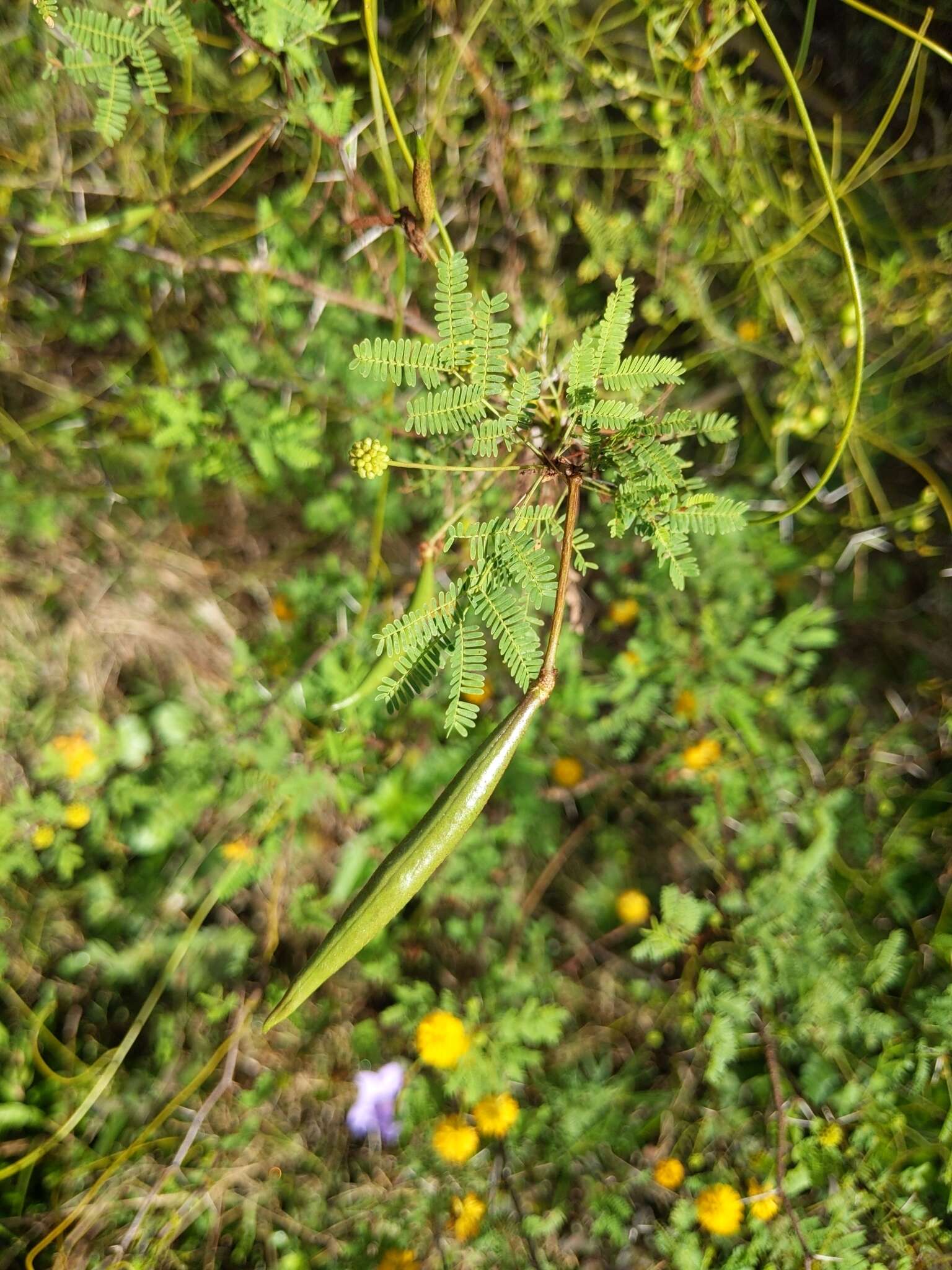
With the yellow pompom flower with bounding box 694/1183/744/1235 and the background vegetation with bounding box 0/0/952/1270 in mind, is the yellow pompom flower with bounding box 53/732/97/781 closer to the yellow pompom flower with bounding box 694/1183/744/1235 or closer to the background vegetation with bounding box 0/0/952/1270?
the background vegetation with bounding box 0/0/952/1270

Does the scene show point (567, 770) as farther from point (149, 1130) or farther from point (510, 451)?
point (149, 1130)

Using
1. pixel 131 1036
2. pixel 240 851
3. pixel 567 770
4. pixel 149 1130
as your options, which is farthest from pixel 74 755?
pixel 567 770

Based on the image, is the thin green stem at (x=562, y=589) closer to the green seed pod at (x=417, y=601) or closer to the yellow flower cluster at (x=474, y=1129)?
the green seed pod at (x=417, y=601)

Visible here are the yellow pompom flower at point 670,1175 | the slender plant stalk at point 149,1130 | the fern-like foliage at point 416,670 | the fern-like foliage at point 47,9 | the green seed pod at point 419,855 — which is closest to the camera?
the green seed pod at point 419,855

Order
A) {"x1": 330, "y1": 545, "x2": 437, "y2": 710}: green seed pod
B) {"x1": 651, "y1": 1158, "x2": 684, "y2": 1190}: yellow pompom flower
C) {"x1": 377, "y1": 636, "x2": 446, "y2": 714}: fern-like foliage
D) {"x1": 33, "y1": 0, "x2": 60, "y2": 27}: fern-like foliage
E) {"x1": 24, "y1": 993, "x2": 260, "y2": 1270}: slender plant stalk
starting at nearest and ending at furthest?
{"x1": 377, "y1": 636, "x2": 446, "y2": 714}: fern-like foliage
{"x1": 33, "y1": 0, "x2": 60, "y2": 27}: fern-like foliage
{"x1": 330, "y1": 545, "x2": 437, "y2": 710}: green seed pod
{"x1": 651, "y1": 1158, "x2": 684, "y2": 1190}: yellow pompom flower
{"x1": 24, "y1": 993, "x2": 260, "y2": 1270}: slender plant stalk

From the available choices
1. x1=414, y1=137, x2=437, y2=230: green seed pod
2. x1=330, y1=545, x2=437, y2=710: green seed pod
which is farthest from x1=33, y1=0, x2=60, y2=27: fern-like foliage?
x1=330, y1=545, x2=437, y2=710: green seed pod

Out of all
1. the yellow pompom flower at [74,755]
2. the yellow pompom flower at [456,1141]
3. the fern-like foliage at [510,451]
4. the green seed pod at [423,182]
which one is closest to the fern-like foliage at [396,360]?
the fern-like foliage at [510,451]

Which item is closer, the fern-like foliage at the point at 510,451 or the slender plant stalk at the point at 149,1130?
the fern-like foliage at the point at 510,451

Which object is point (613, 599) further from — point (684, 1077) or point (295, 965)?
point (295, 965)
